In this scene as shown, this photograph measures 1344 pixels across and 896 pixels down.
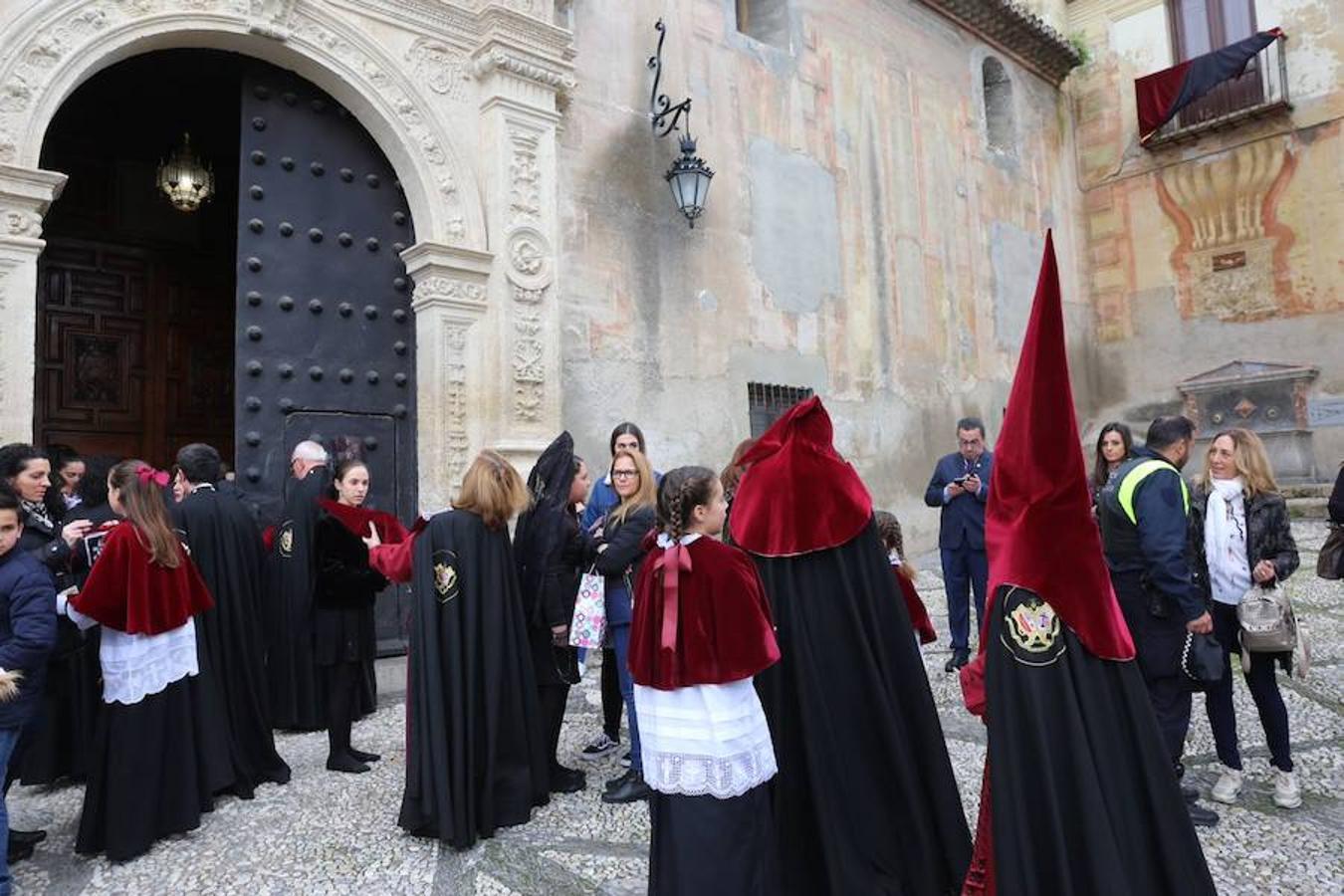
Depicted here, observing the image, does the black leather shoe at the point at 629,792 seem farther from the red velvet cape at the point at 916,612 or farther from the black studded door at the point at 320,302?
the black studded door at the point at 320,302

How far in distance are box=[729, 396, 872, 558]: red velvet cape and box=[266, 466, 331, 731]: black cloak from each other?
3251 millimetres

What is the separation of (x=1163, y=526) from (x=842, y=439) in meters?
6.80

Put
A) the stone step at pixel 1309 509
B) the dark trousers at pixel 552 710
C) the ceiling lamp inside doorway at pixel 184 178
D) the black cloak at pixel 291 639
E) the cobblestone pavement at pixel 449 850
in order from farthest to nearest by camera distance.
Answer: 1. the stone step at pixel 1309 509
2. the ceiling lamp inside doorway at pixel 184 178
3. the black cloak at pixel 291 639
4. the dark trousers at pixel 552 710
5. the cobblestone pavement at pixel 449 850

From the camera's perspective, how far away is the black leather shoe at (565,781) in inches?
163

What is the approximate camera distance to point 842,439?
10.1 m

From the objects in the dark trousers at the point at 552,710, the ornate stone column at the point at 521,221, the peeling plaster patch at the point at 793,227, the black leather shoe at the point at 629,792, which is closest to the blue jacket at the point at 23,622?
the dark trousers at the point at 552,710

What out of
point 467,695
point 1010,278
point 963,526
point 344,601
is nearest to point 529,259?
point 344,601

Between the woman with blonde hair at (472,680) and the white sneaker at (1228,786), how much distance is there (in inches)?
113

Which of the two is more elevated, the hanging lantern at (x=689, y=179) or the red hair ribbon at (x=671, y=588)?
the hanging lantern at (x=689, y=179)

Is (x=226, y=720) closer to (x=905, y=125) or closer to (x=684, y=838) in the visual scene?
(x=684, y=838)

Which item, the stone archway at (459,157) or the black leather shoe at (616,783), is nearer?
the black leather shoe at (616,783)

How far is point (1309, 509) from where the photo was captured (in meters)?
12.1

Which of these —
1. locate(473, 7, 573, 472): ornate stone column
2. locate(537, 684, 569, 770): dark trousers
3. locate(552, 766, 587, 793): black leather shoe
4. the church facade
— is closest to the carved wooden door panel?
the church facade

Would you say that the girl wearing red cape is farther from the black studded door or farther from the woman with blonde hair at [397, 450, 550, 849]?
the black studded door
